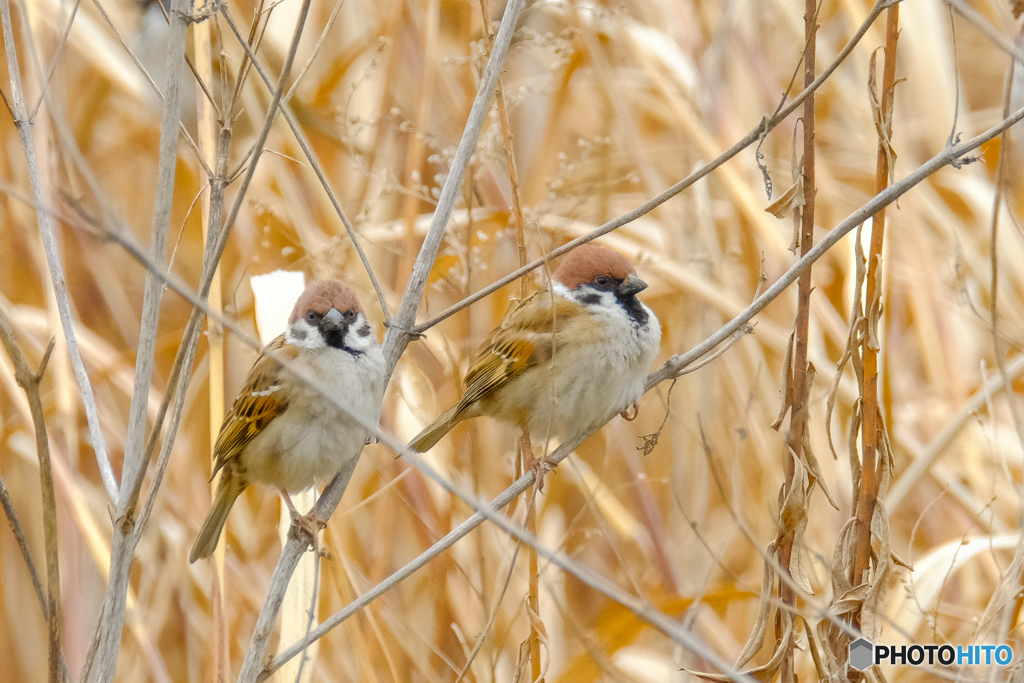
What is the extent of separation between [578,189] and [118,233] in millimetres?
1909

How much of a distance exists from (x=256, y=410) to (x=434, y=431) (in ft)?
1.65

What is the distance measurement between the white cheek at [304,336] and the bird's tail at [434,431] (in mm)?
370

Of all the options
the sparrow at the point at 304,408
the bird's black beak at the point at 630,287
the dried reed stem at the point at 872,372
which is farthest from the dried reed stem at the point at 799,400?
the sparrow at the point at 304,408

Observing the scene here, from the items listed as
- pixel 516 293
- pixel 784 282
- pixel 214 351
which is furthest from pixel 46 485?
pixel 516 293

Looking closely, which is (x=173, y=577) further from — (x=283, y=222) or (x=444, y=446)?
(x=283, y=222)

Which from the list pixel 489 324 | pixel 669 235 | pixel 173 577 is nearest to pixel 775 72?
pixel 669 235

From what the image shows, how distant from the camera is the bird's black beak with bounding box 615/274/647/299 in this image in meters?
2.38

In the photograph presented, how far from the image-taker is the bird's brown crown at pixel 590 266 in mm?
2439

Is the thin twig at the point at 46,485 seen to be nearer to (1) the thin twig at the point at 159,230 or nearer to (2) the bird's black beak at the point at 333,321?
(1) the thin twig at the point at 159,230

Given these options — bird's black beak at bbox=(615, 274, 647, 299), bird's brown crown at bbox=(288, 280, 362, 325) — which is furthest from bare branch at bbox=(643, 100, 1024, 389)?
bird's brown crown at bbox=(288, 280, 362, 325)

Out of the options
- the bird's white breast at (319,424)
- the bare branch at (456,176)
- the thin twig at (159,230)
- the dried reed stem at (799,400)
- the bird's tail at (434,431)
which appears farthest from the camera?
the bird's tail at (434,431)

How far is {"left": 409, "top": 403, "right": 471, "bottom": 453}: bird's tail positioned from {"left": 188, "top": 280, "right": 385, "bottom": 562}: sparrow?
0.21 metres

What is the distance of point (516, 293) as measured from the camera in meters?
2.73

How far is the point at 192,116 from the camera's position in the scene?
3580 millimetres
